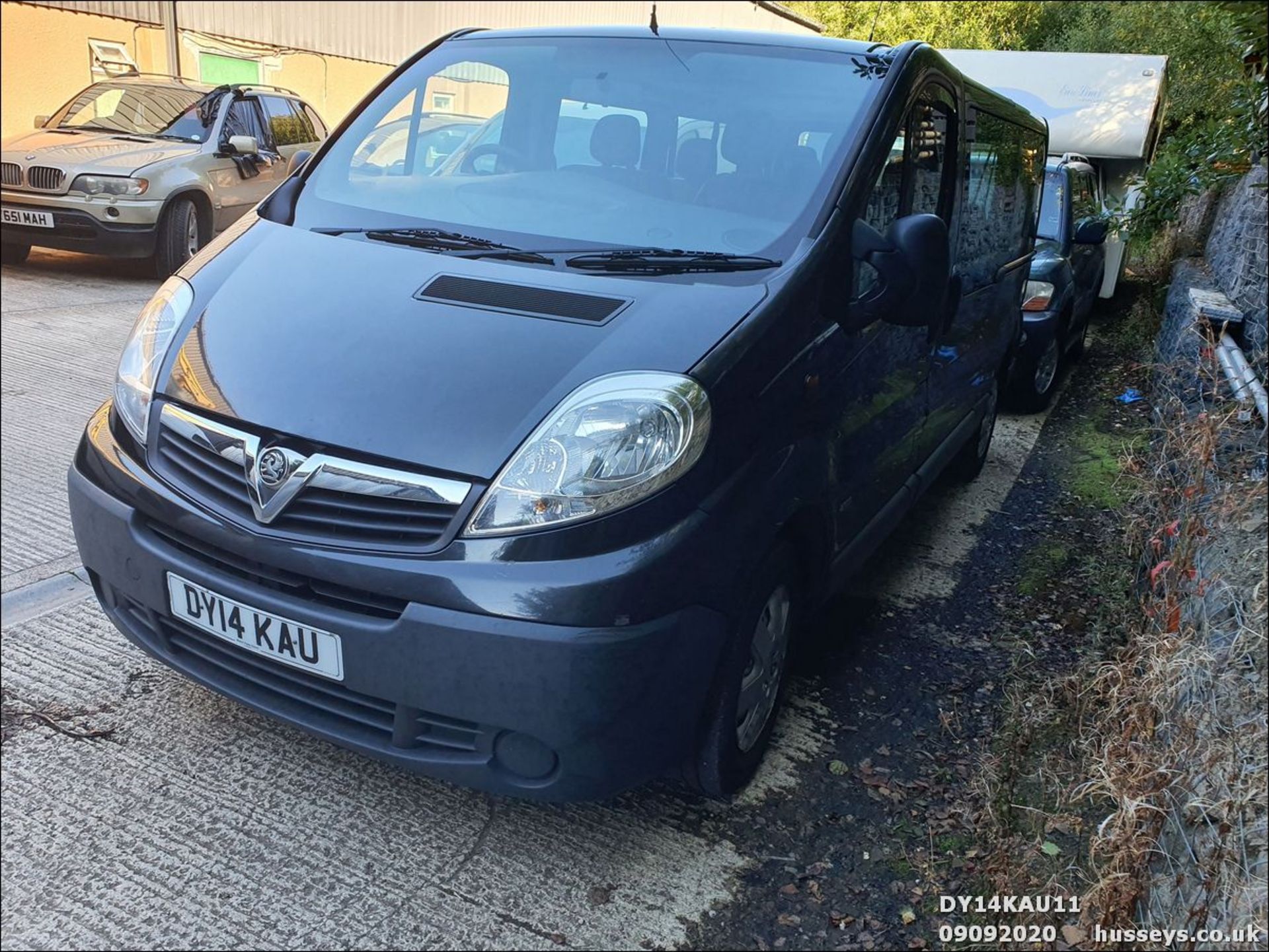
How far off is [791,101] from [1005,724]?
2.04m

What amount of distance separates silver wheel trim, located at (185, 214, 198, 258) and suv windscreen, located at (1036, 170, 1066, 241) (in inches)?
277

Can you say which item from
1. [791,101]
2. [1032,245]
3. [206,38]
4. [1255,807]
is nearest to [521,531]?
[1255,807]

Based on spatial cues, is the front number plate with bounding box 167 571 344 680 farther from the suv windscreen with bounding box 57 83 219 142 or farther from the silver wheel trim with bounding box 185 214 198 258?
the suv windscreen with bounding box 57 83 219 142

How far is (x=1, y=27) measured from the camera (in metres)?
3.22

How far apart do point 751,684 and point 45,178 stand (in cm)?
849

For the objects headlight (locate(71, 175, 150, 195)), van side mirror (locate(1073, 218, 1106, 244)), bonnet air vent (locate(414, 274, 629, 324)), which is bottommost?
headlight (locate(71, 175, 150, 195))

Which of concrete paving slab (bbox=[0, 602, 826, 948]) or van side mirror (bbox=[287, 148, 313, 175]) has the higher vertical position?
van side mirror (bbox=[287, 148, 313, 175])

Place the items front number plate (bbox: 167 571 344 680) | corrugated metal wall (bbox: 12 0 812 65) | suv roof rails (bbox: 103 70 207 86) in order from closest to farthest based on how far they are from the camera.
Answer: front number plate (bbox: 167 571 344 680) < suv roof rails (bbox: 103 70 207 86) < corrugated metal wall (bbox: 12 0 812 65)

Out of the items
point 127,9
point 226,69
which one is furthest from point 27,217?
point 226,69

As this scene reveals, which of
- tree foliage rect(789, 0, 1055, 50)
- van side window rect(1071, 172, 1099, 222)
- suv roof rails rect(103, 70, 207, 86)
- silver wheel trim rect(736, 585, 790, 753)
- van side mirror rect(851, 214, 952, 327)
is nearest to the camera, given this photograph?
silver wheel trim rect(736, 585, 790, 753)

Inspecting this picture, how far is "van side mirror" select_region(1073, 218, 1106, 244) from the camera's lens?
287 inches

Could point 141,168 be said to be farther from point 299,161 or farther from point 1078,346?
point 1078,346

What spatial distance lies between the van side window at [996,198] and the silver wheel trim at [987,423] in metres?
0.73

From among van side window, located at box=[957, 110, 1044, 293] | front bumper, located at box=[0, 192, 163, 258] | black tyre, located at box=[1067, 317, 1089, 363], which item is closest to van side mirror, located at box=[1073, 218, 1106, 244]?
black tyre, located at box=[1067, 317, 1089, 363]
